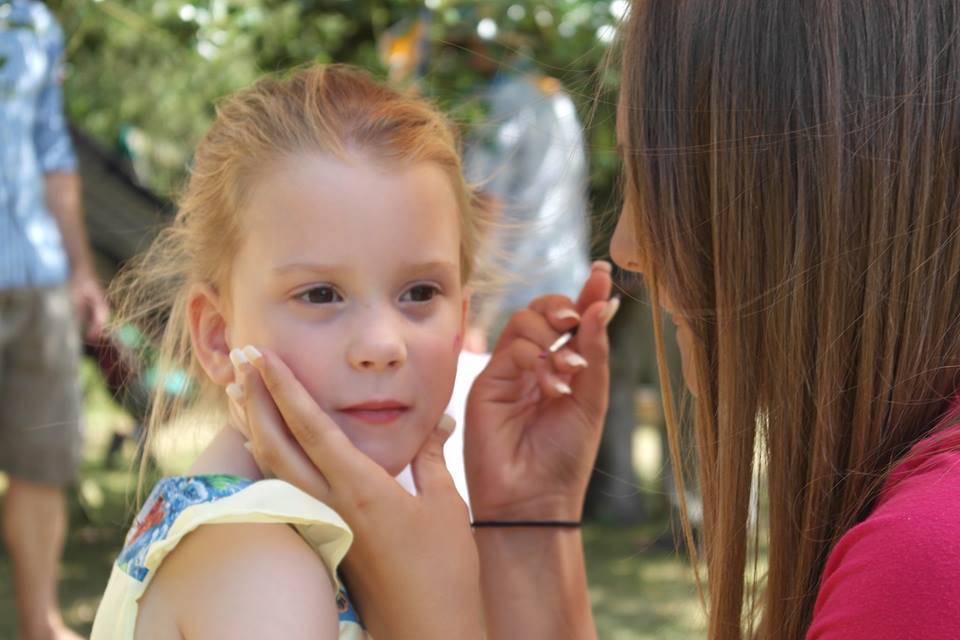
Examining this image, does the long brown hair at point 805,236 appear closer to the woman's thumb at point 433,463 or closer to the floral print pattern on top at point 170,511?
the woman's thumb at point 433,463

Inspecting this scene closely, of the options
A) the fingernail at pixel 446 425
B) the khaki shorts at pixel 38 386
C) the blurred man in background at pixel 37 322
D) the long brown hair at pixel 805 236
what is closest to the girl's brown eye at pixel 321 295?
the fingernail at pixel 446 425

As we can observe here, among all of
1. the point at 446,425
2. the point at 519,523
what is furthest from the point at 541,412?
the point at 446,425

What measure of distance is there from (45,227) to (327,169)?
2949 millimetres

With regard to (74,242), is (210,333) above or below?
below

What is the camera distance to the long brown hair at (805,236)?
1406 mm

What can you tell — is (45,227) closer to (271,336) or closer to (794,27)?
(271,336)

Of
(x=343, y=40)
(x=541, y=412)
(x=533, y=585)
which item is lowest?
(x=533, y=585)

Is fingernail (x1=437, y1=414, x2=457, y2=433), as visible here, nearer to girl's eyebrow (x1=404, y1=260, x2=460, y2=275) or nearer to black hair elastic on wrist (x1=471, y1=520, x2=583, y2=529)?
girl's eyebrow (x1=404, y1=260, x2=460, y2=275)

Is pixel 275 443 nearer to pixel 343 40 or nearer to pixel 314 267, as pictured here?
pixel 314 267

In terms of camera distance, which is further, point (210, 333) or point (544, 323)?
point (544, 323)

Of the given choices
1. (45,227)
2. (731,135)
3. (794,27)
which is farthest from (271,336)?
(45,227)

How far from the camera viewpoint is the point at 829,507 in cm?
146

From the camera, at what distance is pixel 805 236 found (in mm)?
1440

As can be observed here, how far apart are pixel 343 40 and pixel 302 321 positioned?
114 inches
